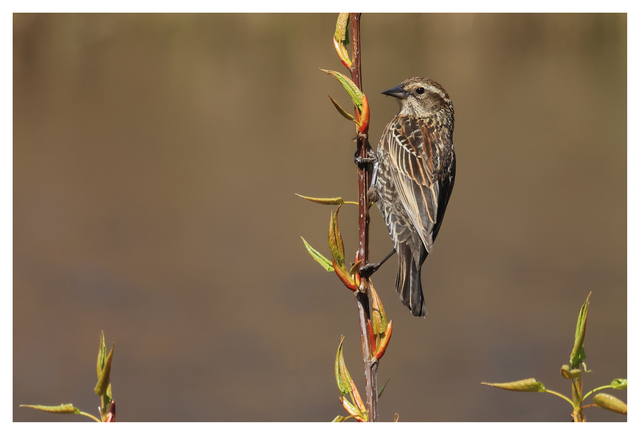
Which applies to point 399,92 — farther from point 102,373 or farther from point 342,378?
point 102,373

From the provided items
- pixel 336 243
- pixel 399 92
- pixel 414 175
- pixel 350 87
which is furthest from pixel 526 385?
pixel 399 92

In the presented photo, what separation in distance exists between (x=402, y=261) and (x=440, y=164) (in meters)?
0.45

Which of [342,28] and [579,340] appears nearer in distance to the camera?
[579,340]

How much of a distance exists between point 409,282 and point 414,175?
17.3 inches

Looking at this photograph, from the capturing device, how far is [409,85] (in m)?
2.23

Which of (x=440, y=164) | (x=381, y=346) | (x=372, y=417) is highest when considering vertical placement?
(x=440, y=164)

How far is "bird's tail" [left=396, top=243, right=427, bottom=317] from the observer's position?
1.57m

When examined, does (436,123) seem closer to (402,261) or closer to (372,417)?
(402,261)

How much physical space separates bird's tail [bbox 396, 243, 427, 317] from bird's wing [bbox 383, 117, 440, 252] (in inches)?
5.3

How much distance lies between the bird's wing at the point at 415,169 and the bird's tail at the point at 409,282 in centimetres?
14

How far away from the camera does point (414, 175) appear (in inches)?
77.1

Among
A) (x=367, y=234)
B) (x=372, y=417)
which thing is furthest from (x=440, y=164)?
(x=372, y=417)

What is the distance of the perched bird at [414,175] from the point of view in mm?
1771

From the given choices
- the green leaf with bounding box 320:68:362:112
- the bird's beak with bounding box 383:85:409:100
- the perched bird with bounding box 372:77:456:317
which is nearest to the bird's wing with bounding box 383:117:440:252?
the perched bird with bounding box 372:77:456:317
